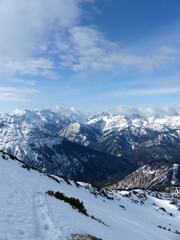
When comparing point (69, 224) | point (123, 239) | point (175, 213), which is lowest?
point (175, 213)

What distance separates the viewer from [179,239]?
20.9m

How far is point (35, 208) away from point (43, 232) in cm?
315

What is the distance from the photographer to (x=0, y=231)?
6.59 meters

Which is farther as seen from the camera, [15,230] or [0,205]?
[0,205]

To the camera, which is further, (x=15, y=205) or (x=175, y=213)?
(x=175, y=213)

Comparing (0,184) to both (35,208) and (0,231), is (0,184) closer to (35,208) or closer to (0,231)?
(35,208)

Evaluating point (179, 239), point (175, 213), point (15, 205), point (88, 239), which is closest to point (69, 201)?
point (15, 205)

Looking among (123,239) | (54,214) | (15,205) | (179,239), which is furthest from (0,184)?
(179,239)

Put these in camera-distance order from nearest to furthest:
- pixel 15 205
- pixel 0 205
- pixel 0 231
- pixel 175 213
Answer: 1. pixel 0 231
2. pixel 0 205
3. pixel 15 205
4. pixel 175 213

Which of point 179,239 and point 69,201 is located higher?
point 69,201

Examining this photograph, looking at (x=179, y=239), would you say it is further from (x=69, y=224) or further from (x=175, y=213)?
(x=175, y=213)

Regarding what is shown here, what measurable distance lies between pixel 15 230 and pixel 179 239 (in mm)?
21928

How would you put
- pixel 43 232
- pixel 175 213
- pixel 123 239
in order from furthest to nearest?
pixel 175 213 → pixel 123 239 → pixel 43 232

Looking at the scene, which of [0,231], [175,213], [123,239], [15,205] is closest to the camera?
[0,231]
